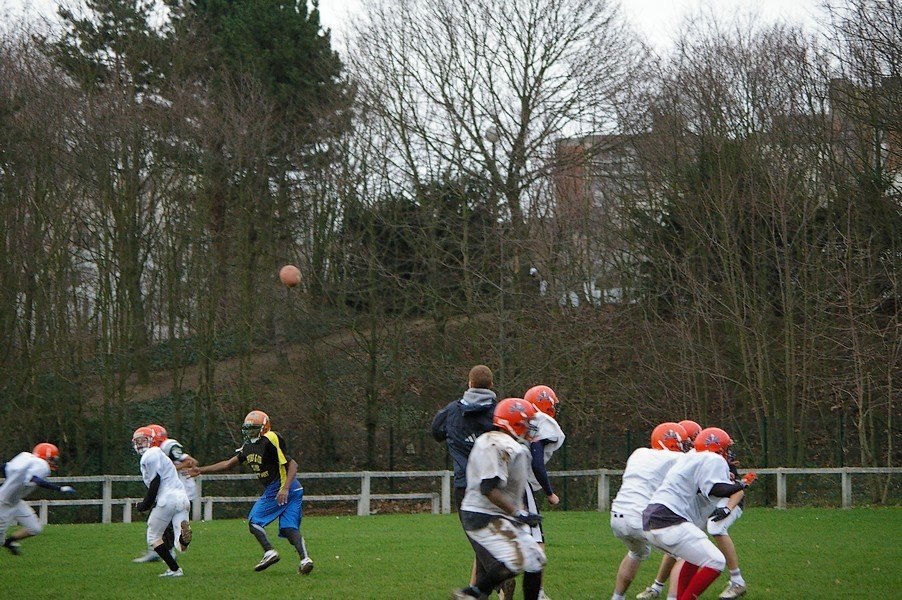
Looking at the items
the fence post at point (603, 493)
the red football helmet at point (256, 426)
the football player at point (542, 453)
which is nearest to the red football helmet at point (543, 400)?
the football player at point (542, 453)

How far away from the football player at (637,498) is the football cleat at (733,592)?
3.28ft

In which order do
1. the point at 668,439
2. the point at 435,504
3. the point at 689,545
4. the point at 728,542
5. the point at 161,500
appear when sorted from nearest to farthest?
the point at 689,545
the point at 668,439
the point at 728,542
the point at 161,500
the point at 435,504

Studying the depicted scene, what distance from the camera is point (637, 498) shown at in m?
10.3

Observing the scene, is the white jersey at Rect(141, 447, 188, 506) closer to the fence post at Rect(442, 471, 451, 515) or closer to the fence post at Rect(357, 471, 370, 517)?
the fence post at Rect(357, 471, 370, 517)

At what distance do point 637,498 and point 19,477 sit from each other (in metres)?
7.88

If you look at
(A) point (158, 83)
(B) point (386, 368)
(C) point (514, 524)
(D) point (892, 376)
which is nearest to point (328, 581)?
(C) point (514, 524)

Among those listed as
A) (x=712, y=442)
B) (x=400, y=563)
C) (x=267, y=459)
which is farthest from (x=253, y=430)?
(x=712, y=442)

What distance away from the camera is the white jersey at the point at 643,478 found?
33.7ft

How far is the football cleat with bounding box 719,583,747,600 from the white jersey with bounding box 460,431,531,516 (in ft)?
10.9

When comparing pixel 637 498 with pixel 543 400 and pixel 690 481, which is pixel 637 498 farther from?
pixel 543 400

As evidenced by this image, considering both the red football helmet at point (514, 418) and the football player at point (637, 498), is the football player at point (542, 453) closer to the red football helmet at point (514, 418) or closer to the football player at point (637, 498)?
the football player at point (637, 498)

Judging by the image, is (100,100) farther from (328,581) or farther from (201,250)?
(328,581)

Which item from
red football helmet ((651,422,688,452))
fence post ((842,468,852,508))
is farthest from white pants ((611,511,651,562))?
fence post ((842,468,852,508))

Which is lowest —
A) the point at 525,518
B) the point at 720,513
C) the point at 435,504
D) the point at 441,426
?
the point at 435,504
